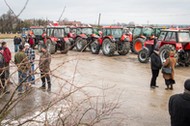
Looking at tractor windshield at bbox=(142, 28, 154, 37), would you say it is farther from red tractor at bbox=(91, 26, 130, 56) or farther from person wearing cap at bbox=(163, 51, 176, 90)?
person wearing cap at bbox=(163, 51, 176, 90)

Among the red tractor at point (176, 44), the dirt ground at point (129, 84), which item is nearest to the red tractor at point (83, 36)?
the dirt ground at point (129, 84)

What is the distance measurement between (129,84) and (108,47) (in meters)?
8.61

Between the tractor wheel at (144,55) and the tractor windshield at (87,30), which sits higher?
the tractor windshield at (87,30)

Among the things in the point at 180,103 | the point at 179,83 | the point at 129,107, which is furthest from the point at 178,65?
the point at 180,103

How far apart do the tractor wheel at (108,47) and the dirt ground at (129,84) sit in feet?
5.58

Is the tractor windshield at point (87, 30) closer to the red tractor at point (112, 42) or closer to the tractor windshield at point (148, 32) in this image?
the red tractor at point (112, 42)

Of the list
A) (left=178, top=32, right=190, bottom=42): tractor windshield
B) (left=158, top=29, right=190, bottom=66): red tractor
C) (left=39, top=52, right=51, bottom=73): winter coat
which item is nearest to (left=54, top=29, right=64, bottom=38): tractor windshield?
(left=158, top=29, right=190, bottom=66): red tractor

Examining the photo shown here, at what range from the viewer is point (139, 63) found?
1681cm

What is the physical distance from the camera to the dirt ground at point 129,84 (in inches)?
279

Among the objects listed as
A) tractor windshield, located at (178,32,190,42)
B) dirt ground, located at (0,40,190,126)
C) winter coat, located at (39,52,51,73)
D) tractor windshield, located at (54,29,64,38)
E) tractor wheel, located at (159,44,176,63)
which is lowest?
dirt ground, located at (0,40,190,126)

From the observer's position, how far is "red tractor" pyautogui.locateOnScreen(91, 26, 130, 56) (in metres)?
19.3

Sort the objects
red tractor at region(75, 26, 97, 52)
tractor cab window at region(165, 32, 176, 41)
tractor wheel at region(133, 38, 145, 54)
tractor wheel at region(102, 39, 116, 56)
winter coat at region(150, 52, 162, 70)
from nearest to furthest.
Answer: winter coat at region(150, 52, 162, 70), tractor cab window at region(165, 32, 176, 41), tractor wheel at region(102, 39, 116, 56), tractor wheel at region(133, 38, 145, 54), red tractor at region(75, 26, 97, 52)

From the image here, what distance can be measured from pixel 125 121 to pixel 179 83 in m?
5.07

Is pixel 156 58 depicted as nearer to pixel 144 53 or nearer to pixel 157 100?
pixel 157 100
